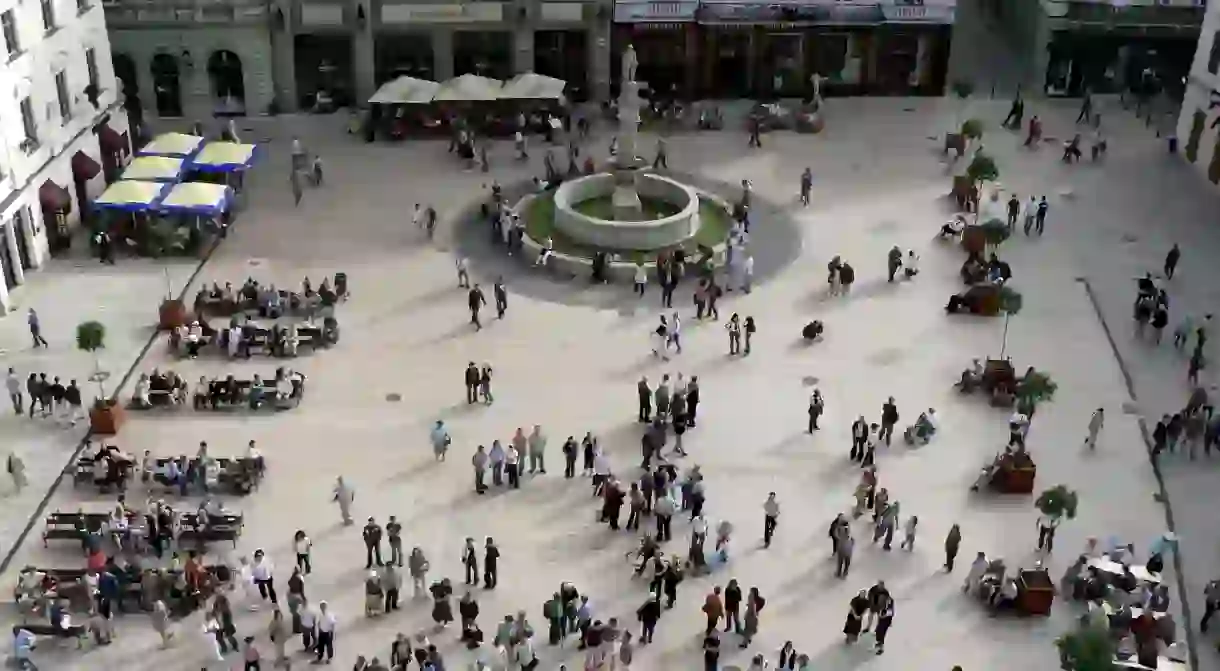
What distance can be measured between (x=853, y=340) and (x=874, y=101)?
22.9 meters

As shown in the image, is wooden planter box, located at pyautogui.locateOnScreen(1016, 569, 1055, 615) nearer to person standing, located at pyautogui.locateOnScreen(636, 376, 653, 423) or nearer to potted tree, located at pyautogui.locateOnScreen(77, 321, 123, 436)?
person standing, located at pyautogui.locateOnScreen(636, 376, 653, 423)

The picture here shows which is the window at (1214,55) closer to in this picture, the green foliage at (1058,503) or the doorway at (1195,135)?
the doorway at (1195,135)

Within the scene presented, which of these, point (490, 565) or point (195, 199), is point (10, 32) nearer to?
point (195, 199)

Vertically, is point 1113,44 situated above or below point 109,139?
above

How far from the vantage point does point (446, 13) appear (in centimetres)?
5538

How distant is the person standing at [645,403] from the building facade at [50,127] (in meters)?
18.9

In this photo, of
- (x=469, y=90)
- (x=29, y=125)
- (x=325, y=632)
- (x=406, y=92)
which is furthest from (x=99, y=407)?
(x=469, y=90)

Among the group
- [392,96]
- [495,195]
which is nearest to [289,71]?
[392,96]

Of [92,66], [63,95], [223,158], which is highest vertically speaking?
[92,66]

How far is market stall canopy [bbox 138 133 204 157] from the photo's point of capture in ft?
151

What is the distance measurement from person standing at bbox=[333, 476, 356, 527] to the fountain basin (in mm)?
15479

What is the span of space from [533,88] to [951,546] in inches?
1207

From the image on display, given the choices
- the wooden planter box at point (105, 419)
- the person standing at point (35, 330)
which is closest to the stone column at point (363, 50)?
the person standing at point (35, 330)

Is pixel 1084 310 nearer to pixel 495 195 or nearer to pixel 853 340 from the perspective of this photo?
pixel 853 340
